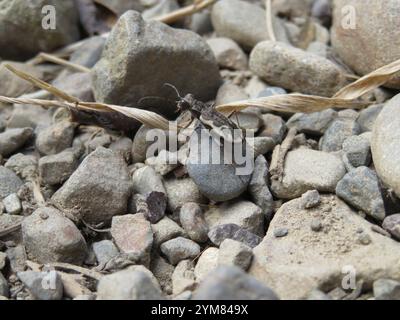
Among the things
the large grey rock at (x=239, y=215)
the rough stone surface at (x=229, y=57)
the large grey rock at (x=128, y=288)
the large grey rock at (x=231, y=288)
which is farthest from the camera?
the rough stone surface at (x=229, y=57)

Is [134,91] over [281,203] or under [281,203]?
over

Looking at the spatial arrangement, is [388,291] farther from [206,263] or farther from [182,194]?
[182,194]

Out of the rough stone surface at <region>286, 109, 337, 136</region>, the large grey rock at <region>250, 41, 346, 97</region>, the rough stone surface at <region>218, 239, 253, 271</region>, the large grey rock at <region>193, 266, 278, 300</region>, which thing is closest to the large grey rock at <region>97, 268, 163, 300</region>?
the large grey rock at <region>193, 266, 278, 300</region>

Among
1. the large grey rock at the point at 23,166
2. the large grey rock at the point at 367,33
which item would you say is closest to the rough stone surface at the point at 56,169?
the large grey rock at the point at 23,166

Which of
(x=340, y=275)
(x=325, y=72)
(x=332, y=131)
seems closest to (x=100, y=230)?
(x=340, y=275)

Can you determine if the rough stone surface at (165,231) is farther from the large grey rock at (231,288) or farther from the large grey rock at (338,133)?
the large grey rock at (338,133)

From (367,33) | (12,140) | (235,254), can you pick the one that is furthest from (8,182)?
(367,33)

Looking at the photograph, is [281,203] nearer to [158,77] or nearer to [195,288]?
[195,288]
